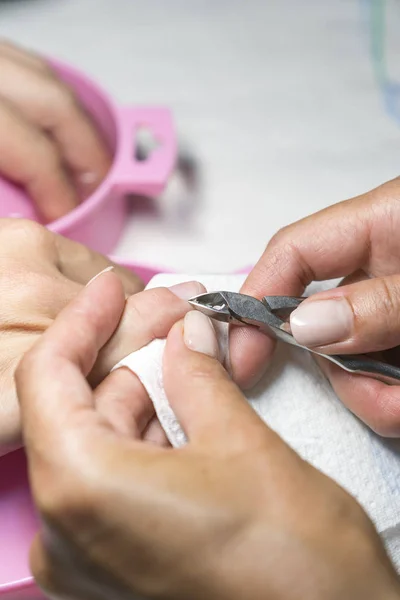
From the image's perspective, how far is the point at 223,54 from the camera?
3.19 feet

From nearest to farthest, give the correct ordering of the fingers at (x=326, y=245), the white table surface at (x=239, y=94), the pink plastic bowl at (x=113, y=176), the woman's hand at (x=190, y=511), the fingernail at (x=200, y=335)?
the woman's hand at (x=190, y=511), the fingernail at (x=200, y=335), the fingers at (x=326, y=245), the pink plastic bowl at (x=113, y=176), the white table surface at (x=239, y=94)

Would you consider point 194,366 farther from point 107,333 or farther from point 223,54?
point 223,54

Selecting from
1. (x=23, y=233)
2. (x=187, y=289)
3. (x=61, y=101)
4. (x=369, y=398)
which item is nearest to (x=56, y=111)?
(x=61, y=101)

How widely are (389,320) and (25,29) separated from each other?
0.79m

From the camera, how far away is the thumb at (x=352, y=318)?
1.53 feet

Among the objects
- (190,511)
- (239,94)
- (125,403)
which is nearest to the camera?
(190,511)

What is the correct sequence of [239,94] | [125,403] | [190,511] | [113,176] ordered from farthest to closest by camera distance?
A: 1. [239,94]
2. [113,176]
3. [125,403]
4. [190,511]

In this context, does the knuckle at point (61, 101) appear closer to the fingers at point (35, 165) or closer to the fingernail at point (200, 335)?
the fingers at point (35, 165)

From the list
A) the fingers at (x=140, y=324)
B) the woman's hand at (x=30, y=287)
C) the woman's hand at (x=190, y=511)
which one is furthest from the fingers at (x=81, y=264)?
the woman's hand at (x=190, y=511)

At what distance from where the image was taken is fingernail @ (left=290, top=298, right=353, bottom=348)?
46 centimetres

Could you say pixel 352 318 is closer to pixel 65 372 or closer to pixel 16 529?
pixel 65 372

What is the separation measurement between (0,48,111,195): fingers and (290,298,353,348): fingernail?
404 millimetres

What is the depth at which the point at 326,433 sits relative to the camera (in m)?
0.49

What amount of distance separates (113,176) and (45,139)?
0.37 feet
